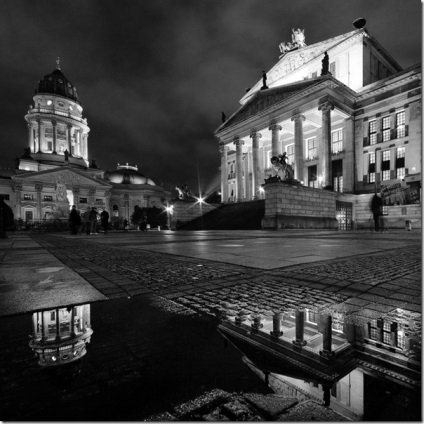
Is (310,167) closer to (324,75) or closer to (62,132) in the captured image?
(324,75)

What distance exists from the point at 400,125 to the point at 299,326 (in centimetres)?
3058

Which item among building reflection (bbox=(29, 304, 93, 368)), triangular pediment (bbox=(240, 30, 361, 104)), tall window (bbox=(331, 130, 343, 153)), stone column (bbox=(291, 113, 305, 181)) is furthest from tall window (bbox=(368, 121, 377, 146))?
building reflection (bbox=(29, 304, 93, 368))

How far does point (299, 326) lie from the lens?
1171mm

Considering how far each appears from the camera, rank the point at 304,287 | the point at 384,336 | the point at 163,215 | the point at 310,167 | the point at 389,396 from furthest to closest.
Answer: the point at 163,215 → the point at 310,167 → the point at 304,287 → the point at 384,336 → the point at 389,396

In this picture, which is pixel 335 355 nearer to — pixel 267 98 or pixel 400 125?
pixel 400 125

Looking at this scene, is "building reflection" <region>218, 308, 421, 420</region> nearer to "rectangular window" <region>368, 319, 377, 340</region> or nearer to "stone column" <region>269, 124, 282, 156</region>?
"rectangular window" <region>368, 319, 377, 340</region>

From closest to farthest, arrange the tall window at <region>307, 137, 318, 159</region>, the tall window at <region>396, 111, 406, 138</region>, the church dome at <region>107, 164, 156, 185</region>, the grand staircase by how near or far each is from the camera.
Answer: the grand staircase < the tall window at <region>396, 111, 406, 138</region> < the tall window at <region>307, 137, 318, 159</region> < the church dome at <region>107, 164, 156, 185</region>

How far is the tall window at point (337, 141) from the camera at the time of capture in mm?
29642

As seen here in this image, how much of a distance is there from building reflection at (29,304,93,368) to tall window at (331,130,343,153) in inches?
1281

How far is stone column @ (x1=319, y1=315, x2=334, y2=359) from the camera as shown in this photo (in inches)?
35.8

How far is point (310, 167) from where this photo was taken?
109 feet

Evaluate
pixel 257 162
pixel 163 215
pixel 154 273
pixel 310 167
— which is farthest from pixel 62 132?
pixel 154 273

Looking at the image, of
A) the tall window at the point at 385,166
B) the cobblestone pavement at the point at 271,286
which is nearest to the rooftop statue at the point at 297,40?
the tall window at the point at 385,166

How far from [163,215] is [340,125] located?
125ft
